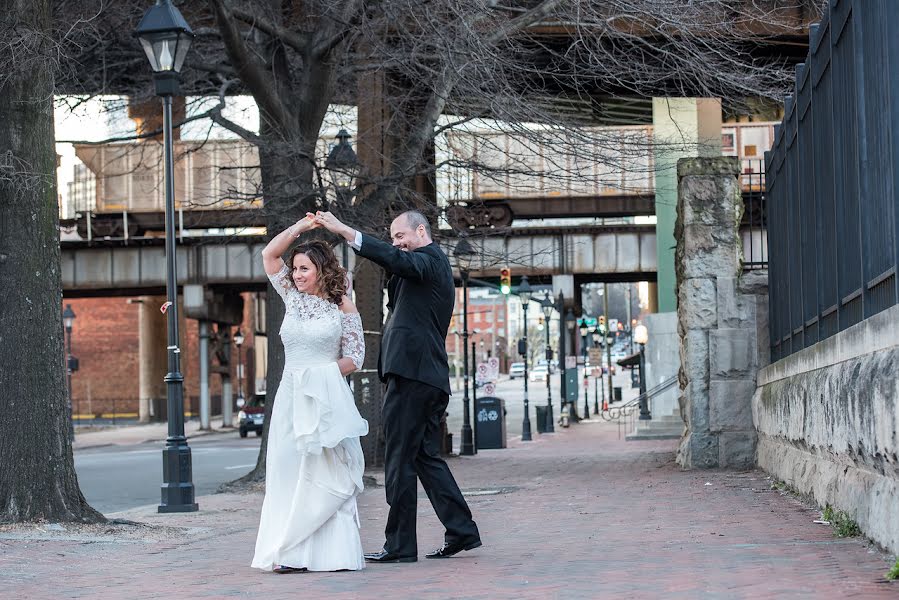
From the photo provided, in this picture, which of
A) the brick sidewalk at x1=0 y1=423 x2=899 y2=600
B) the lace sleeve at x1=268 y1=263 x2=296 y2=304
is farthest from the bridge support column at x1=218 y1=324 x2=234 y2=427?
the lace sleeve at x1=268 y1=263 x2=296 y2=304

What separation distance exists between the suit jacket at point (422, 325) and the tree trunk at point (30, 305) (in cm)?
424

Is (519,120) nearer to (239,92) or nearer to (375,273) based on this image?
(375,273)

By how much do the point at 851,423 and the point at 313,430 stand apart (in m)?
3.10

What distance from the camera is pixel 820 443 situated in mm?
9703

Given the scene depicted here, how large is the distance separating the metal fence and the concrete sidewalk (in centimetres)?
3015

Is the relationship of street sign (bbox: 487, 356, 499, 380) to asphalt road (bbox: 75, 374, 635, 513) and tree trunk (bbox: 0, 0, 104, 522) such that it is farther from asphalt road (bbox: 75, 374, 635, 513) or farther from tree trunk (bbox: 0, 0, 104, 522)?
tree trunk (bbox: 0, 0, 104, 522)

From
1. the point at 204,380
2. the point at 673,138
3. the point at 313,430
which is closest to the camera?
→ the point at 313,430

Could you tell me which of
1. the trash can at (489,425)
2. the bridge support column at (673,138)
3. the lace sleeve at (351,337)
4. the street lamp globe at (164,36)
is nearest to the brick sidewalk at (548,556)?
the lace sleeve at (351,337)

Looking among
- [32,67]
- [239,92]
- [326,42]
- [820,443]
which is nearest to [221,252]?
[239,92]

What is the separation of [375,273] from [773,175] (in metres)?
7.76

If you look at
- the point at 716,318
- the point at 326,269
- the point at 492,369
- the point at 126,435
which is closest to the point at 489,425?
the point at 492,369

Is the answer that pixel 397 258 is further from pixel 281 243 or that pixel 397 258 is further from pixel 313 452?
pixel 313 452

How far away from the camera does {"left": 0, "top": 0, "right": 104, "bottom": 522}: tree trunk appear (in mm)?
10781

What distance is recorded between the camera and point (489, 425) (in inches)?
1218
